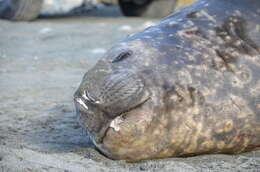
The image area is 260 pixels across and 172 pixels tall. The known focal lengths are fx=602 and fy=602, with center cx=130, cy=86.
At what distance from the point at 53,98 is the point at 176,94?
1616 millimetres

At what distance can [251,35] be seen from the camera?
256 cm

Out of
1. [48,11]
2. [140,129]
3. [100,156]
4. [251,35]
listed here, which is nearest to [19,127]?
[100,156]

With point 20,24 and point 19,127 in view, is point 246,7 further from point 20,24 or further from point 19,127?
point 20,24

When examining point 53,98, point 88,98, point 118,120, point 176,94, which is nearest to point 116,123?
point 118,120

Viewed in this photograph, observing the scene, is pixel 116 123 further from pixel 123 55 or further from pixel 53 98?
pixel 53 98

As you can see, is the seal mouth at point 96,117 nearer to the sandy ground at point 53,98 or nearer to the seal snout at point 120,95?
the seal snout at point 120,95

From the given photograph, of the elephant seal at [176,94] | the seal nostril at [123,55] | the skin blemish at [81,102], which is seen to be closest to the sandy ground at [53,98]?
the elephant seal at [176,94]

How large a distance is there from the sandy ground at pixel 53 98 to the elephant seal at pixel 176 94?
0.08 m

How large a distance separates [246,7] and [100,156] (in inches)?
36.4

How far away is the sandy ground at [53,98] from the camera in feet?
7.61

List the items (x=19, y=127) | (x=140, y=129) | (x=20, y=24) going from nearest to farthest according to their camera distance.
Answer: (x=140, y=129), (x=19, y=127), (x=20, y=24)

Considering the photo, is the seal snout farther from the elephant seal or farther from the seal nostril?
the seal nostril

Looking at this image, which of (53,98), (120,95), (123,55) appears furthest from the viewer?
(53,98)

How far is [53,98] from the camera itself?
150 inches
